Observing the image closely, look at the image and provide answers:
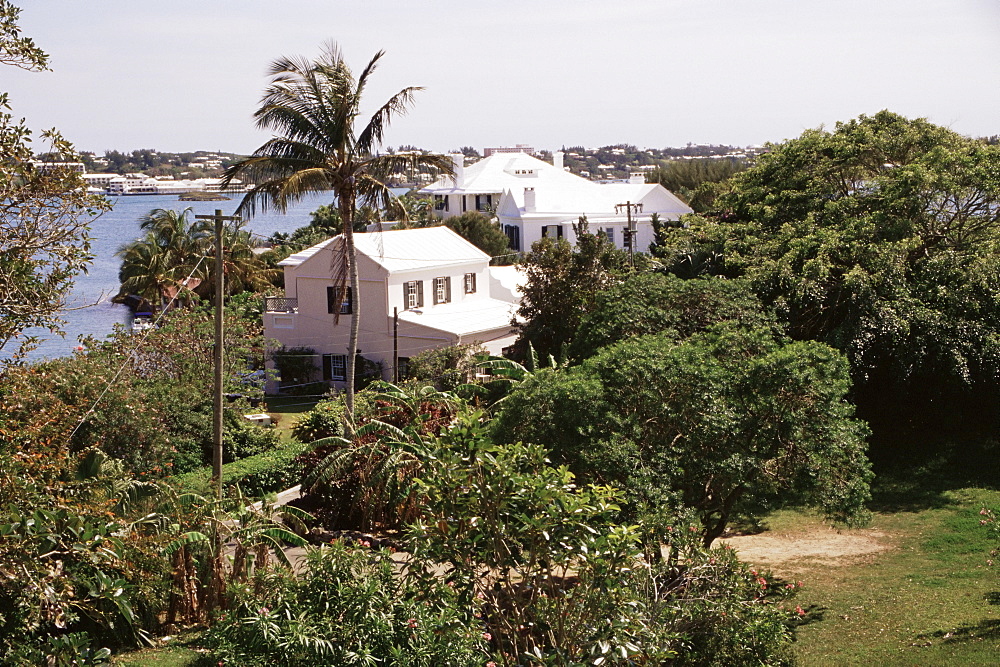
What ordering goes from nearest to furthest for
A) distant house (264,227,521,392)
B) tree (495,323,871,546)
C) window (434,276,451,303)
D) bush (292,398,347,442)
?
tree (495,323,871,546) < bush (292,398,347,442) < distant house (264,227,521,392) < window (434,276,451,303)

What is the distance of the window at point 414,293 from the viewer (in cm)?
4044

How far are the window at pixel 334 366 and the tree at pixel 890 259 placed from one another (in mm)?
18358

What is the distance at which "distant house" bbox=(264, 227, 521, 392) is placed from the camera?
39216 millimetres

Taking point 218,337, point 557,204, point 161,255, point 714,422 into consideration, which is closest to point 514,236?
point 557,204

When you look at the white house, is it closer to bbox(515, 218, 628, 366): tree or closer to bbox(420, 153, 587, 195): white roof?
bbox(420, 153, 587, 195): white roof

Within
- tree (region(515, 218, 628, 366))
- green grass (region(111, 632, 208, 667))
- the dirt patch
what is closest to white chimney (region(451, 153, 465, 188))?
tree (region(515, 218, 628, 366))

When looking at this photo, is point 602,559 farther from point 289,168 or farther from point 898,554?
point 289,168

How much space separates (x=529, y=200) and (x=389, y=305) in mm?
33454

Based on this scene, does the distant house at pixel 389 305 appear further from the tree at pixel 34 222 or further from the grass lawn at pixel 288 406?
the tree at pixel 34 222

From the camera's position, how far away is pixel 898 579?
667 inches

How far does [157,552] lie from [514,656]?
5.38 meters

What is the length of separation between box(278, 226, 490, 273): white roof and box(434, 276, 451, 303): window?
753mm

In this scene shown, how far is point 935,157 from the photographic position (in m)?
25.2

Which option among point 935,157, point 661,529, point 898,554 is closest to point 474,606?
point 661,529
